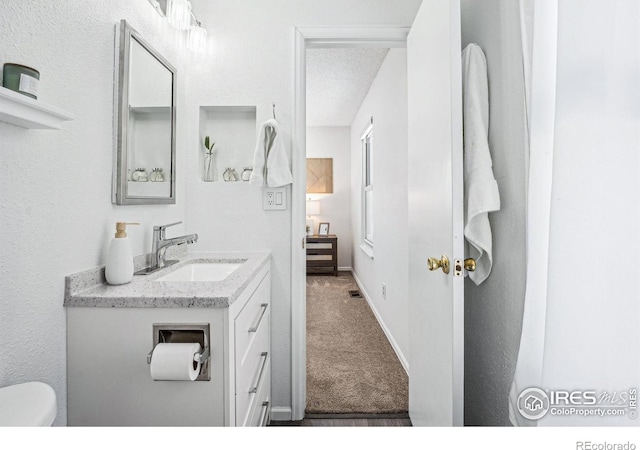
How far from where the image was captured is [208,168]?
1.90m

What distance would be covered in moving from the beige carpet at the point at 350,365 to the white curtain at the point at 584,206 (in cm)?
124

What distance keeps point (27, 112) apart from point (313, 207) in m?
4.97

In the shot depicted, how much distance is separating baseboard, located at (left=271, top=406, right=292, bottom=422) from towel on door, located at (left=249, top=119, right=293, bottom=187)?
122 centimetres

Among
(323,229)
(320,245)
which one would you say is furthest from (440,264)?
(323,229)

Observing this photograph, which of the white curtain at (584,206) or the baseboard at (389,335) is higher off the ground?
the white curtain at (584,206)

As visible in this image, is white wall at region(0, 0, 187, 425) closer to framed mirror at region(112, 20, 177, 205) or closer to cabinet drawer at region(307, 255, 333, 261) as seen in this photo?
framed mirror at region(112, 20, 177, 205)

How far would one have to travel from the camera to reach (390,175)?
2828 millimetres

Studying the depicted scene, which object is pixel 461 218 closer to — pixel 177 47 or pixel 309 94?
pixel 177 47

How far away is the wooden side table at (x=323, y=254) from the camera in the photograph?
5.38m

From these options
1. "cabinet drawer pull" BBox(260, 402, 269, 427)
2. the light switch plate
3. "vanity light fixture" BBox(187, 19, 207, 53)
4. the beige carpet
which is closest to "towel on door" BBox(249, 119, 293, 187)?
the light switch plate

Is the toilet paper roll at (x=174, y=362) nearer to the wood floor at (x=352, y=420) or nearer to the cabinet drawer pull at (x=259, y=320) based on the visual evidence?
the cabinet drawer pull at (x=259, y=320)

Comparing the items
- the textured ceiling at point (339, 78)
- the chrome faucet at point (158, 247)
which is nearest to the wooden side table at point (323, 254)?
the textured ceiling at point (339, 78)

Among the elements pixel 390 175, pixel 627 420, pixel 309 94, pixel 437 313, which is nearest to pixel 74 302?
pixel 437 313
